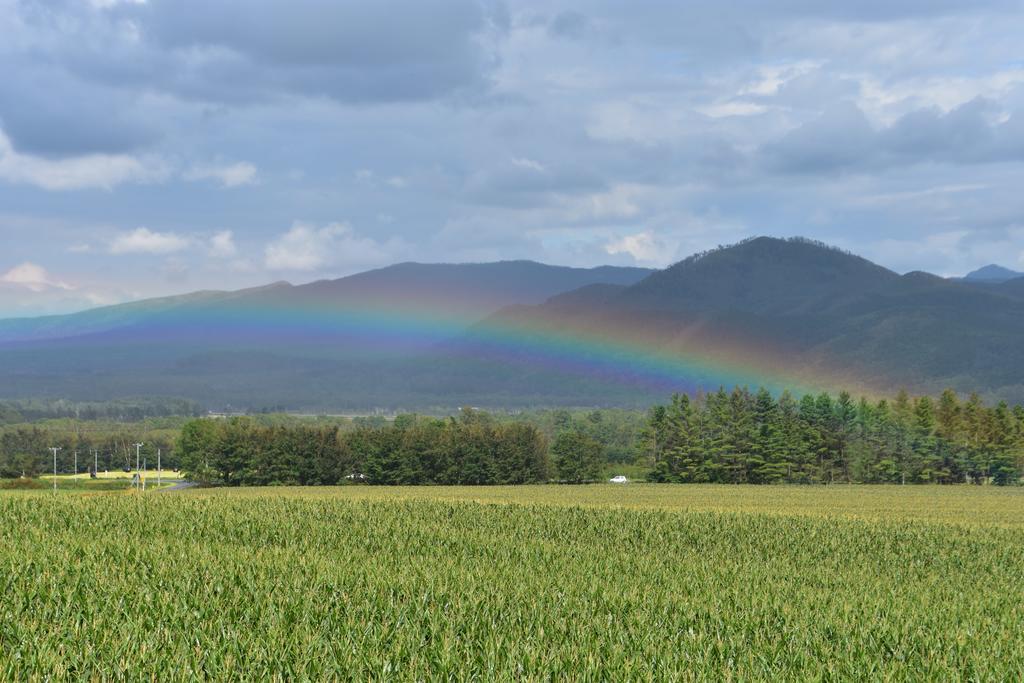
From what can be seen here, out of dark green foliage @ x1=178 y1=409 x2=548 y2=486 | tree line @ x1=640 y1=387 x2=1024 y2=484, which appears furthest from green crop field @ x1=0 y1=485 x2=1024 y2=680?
tree line @ x1=640 y1=387 x2=1024 y2=484

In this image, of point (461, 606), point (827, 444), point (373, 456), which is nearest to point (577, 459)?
point (373, 456)

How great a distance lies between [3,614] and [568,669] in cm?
1166

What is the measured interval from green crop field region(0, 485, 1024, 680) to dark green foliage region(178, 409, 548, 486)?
97928 mm

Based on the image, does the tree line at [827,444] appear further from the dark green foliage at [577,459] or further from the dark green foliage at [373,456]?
the dark green foliage at [373,456]

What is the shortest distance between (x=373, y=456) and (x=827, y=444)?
71.7m

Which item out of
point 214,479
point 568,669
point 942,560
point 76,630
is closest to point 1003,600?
point 942,560

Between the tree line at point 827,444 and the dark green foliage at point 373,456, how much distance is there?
24.8m

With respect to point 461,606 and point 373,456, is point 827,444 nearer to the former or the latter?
point 373,456

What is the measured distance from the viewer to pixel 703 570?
33219mm

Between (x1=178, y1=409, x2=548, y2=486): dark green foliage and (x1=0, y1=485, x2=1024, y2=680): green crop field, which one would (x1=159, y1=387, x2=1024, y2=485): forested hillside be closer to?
(x1=178, y1=409, x2=548, y2=486): dark green foliage

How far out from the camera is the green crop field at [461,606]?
57.6 ft

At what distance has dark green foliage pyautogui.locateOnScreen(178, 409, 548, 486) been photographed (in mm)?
142250

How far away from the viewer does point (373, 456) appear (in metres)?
142

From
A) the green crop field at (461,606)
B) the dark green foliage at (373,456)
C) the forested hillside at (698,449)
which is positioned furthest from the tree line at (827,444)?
the green crop field at (461,606)
